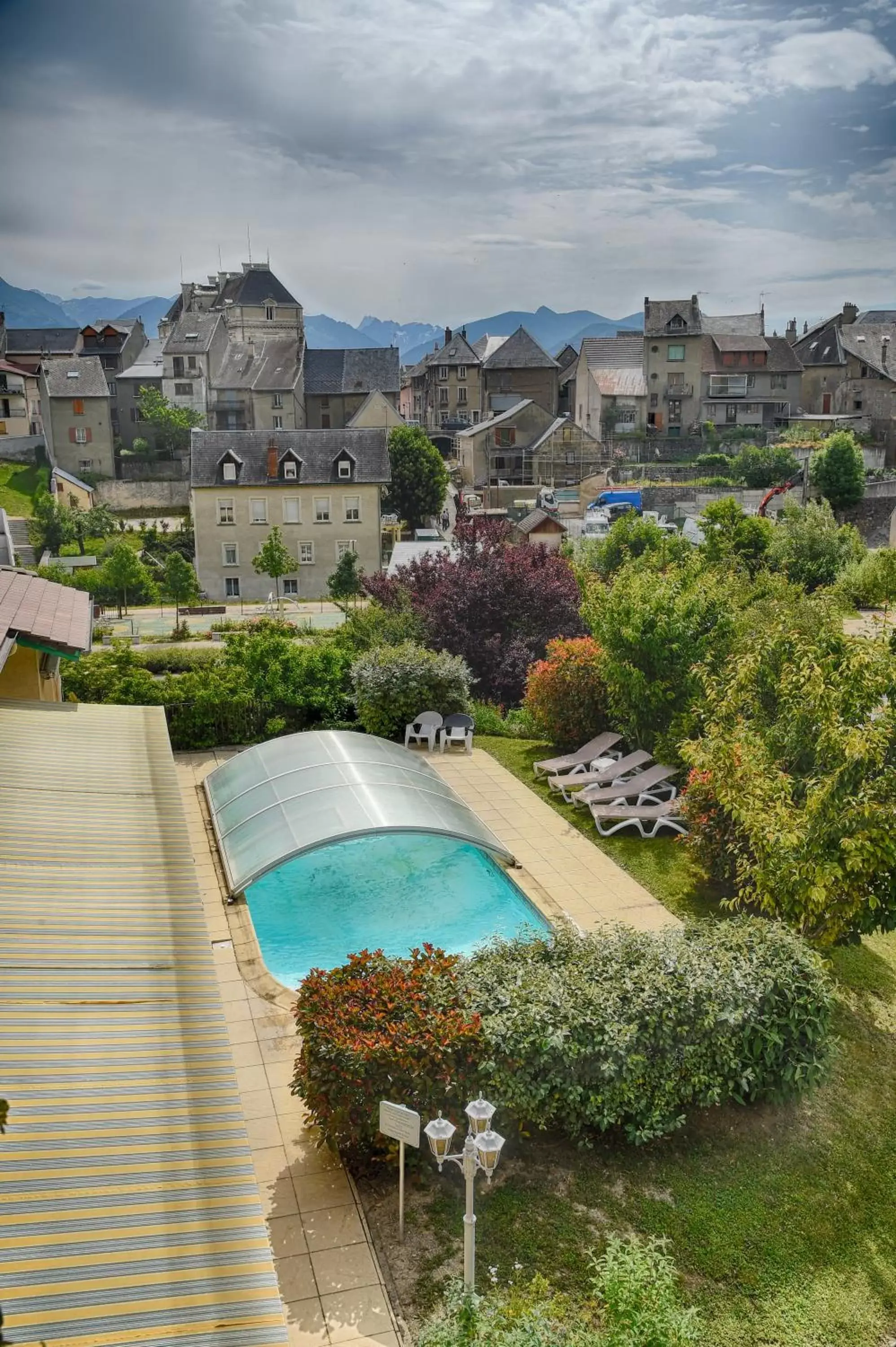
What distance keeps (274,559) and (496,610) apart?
21.2 metres

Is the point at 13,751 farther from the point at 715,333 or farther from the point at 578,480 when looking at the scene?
the point at 715,333

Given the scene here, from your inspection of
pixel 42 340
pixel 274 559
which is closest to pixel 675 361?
pixel 274 559

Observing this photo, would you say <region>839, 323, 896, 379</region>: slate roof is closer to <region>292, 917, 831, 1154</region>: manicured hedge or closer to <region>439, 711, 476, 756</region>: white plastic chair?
<region>439, 711, 476, 756</region>: white plastic chair

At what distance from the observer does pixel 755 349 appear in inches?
2950

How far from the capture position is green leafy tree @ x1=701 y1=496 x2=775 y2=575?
40.2 metres

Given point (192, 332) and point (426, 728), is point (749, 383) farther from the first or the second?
point (426, 728)

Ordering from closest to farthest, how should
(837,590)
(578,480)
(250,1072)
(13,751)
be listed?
(250,1072), (13,751), (837,590), (578,480)

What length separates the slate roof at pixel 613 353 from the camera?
251 ft

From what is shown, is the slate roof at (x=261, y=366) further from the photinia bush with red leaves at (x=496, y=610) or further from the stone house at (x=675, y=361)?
the photinia bush with red leaves at (x=496, y=610)

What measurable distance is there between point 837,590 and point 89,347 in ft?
227

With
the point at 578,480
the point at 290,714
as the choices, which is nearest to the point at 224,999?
the point at 290,714

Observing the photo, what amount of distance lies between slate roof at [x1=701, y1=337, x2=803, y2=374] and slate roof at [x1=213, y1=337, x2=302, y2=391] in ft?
93.5

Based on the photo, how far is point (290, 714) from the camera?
23.7 metres

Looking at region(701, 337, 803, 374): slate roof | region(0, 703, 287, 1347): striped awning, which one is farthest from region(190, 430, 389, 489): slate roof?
region(0, 703, 287, 1347): striped awning
